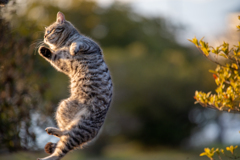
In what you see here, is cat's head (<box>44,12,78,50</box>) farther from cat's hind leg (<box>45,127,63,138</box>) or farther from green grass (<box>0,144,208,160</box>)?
green grass (<box>0,144,208,160</box>)

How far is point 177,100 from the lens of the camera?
17578 mm

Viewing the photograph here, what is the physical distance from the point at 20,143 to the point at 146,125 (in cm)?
1179

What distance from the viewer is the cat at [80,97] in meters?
3.56

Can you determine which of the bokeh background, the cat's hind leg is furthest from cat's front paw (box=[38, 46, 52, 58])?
the bokeh background

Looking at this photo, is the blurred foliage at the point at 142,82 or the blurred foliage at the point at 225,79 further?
the blurred foliage at the point at 142,82

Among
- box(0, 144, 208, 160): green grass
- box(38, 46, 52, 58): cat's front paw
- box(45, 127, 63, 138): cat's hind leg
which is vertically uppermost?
box(0, 144, 208, 160): green grass

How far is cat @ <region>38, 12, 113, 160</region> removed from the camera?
3557 millimetres

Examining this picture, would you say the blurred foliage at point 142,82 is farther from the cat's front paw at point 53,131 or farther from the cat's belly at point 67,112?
the cat's front paw at point 53,131

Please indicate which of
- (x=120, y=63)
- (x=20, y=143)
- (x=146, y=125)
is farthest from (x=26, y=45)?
(x=146, y=125)

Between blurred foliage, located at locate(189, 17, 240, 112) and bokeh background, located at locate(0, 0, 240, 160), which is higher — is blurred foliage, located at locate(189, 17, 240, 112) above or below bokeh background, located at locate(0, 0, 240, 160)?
below

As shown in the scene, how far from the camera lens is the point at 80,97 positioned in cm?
373

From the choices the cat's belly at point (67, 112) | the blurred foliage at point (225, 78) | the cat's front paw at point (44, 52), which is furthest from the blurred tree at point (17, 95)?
the blurred foliage at point (225, 78)

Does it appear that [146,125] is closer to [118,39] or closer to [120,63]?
[120,63]

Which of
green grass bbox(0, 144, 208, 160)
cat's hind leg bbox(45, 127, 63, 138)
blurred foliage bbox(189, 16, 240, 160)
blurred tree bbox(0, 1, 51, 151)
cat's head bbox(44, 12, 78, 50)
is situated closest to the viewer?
cat's hind leg bbox(45, 127, 63, 138)
